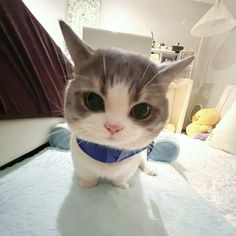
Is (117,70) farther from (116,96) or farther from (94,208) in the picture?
(94,208)

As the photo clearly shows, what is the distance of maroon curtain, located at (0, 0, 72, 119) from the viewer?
26.5 inches

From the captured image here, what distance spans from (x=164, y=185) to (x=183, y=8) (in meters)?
2.81

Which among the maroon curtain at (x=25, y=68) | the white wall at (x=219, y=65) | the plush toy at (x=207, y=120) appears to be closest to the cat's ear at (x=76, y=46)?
the maroon curtain at (x=25, y=68)

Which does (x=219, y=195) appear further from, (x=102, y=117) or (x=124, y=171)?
(x=102, y=117)

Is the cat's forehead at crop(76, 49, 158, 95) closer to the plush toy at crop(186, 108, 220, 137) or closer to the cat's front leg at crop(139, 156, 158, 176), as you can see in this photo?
the cat's front leg at crop(139, 156, 158, 176)

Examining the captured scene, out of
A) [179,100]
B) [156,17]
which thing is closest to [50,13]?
[156,17]

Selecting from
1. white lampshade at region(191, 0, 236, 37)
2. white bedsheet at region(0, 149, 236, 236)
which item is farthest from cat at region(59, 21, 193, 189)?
white lampshade at region(191, 0, 236, 37)

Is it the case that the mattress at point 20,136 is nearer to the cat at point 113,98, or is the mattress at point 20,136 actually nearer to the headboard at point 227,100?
the cat at point 113,98

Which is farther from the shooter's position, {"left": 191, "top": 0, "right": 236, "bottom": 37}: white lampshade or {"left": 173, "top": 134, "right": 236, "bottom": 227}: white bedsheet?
{"left": 191, "top": 0, "right": 236, "bottom": 37}: white lampshade

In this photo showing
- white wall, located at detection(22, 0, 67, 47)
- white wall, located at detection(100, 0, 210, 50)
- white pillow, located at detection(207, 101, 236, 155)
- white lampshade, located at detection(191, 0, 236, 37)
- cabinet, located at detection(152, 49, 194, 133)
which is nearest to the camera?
white pillow, located at detection(207, 101, 236, 155)

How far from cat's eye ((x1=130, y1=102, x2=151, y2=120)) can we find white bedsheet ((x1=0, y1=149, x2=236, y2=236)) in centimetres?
25

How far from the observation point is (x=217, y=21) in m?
2.02

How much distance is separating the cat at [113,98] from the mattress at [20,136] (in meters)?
0.24

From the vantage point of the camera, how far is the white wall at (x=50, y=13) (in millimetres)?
2258
